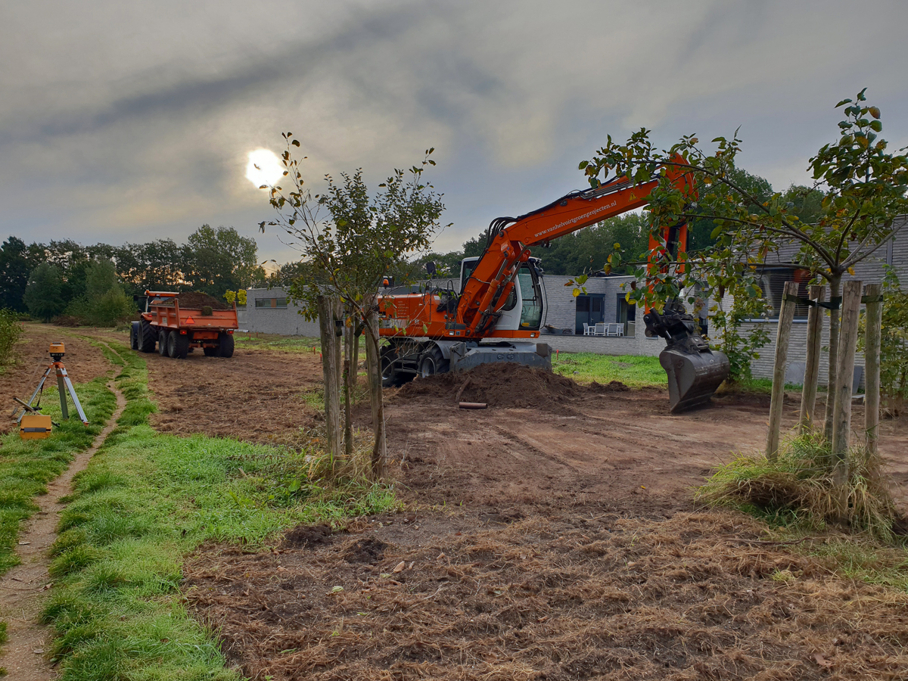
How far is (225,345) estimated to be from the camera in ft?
72.4

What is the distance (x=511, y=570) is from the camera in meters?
3.68

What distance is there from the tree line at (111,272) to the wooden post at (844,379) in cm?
4780

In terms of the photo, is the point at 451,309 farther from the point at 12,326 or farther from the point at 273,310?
the point at 273,310

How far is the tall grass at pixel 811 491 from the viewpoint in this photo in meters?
4.20

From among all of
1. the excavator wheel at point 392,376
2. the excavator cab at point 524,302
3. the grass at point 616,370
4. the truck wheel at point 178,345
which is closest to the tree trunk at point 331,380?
the excavator cab at point 524,302

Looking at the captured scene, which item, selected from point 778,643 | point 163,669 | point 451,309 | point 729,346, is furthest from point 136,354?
point 778,643

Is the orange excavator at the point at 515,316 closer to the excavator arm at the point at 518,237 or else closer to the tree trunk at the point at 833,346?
the excavator arm at the point at 518,237

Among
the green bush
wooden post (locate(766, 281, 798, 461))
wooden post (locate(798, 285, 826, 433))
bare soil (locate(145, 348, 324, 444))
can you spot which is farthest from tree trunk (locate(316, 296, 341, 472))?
the green bush

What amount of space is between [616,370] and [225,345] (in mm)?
14068

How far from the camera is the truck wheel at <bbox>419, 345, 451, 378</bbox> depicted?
1245 cm

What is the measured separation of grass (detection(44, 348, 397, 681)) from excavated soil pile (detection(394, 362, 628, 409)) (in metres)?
4.72

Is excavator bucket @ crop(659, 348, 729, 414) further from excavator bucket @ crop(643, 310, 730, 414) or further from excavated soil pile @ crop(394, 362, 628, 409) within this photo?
excavated soil pile @ crop(394, 362, 628, 409)

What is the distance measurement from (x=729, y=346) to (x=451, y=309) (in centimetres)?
535

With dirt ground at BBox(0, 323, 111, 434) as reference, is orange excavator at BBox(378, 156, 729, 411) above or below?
above
